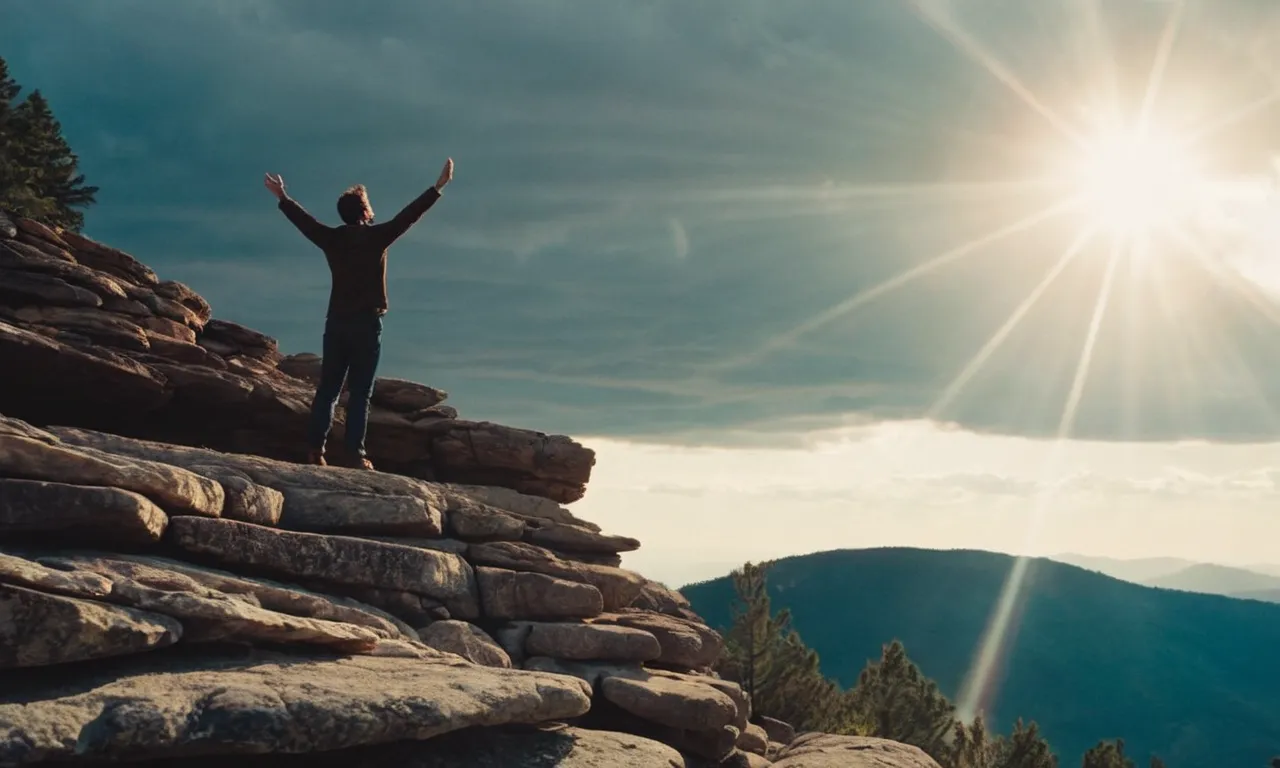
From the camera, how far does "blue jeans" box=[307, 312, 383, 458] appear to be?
51.4ft

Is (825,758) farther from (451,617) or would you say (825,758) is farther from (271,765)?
(271,765)

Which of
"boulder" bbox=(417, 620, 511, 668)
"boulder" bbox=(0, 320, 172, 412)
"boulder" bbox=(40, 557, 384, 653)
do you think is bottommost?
"boulder" bbox=(40, 557, 384, 653)

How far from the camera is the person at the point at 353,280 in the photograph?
50.0 feet

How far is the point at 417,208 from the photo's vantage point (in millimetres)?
15078

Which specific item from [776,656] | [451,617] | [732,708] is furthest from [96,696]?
[776,656]

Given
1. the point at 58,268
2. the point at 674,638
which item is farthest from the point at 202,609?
the point at 58,268

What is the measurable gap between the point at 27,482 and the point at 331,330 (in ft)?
21.6

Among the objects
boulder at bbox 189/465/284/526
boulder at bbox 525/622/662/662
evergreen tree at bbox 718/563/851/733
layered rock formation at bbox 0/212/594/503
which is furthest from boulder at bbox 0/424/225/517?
evergreen tree at bbox 718/563/851/733

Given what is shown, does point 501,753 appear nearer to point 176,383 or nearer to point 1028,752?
point 176,383

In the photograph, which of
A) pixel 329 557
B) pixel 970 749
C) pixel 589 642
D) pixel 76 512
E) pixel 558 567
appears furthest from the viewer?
pixel 970 749

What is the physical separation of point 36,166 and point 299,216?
49639 mm

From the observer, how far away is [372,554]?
13.0m

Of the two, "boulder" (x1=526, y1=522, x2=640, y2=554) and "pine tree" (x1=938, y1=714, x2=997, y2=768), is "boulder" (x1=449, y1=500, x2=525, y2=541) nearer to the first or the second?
"boulder" (x1=526, y1=522, x2=640, y2=554)

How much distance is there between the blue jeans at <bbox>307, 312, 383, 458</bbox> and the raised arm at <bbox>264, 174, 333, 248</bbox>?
1.44m
